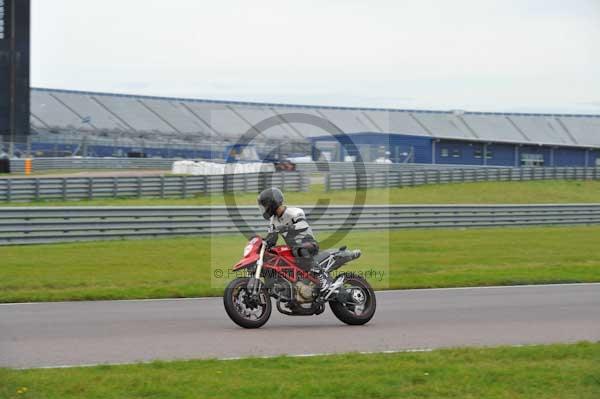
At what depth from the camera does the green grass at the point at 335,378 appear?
6.95 m

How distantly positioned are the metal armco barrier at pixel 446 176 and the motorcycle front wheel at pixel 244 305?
2552 centimetres

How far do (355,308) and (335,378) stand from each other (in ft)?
11.4

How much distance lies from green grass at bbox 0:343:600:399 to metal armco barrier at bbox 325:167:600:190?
27.6 meters

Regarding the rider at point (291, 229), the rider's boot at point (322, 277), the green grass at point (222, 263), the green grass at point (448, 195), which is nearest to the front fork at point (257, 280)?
the rider at point (291, 229)

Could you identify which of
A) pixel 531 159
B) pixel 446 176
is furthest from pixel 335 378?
pixel 531 159

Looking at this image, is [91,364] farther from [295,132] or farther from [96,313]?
[295,132]

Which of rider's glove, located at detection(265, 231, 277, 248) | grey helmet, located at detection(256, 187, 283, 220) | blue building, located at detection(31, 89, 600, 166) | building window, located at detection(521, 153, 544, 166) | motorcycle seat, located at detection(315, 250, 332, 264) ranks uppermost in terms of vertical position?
blue building, located at detection(31, 89, 600, 166)

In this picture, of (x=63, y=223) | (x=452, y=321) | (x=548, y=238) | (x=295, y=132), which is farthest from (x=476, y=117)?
(x=452, y=321)

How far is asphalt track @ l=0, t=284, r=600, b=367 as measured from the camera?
8.98 metres

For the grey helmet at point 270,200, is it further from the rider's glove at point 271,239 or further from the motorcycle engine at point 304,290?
the motorcycle engine at point 304,290

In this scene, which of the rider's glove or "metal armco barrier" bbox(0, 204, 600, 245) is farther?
"metal armco barrier" bbox(0, 204, 600, 245)

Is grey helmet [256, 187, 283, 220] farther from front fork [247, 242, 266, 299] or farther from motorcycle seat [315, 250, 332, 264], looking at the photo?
motorcycle seat [315, 250, 332, 264]

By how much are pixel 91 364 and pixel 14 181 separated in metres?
23.8

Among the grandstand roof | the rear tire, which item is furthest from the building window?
the rear tire
